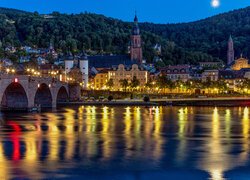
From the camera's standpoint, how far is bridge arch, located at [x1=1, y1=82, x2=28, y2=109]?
2532 inches

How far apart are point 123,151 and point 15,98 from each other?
3550cm

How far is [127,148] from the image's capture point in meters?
33.3

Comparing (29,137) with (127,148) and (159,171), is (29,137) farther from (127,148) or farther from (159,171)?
(159,171)

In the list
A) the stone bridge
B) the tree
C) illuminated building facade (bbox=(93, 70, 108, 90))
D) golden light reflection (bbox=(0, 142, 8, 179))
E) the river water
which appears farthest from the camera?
illuminated building facade (bbox=(93, 70, 108, 90))

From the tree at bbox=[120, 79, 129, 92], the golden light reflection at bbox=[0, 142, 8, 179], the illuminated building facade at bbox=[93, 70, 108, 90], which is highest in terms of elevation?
the illuminated building facade at bbox=[93, 70, 108, 90]

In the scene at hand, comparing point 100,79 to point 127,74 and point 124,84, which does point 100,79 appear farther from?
point 124,84

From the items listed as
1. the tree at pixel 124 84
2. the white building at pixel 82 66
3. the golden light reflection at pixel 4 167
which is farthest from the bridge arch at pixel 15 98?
the tree at pixel 124 84

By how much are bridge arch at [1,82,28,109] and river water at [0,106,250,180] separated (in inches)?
565

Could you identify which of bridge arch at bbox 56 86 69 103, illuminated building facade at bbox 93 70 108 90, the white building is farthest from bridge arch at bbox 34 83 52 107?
illuminated building facade at bbox 93 70 108 90

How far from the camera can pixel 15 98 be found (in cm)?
6544

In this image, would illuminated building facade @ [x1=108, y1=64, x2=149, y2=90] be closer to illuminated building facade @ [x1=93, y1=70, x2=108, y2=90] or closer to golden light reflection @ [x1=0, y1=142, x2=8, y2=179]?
illuminated building facade @ [x1=93, y1=70, x2=108, y2=90]

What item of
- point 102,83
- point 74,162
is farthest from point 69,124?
point 102,83

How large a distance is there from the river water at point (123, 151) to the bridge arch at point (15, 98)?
14.4 metres

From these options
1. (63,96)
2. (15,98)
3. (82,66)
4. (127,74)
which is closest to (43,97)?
(15,98)
